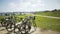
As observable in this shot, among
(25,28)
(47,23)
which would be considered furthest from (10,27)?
(47,23)

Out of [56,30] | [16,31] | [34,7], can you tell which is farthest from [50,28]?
[16,31]

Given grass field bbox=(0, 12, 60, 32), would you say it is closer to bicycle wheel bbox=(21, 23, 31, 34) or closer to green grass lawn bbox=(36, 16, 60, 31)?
green grass lawn bbox=(36, 16, 60, 31)

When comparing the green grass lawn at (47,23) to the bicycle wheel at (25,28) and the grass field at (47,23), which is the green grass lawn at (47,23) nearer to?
the grass field at (47,23)

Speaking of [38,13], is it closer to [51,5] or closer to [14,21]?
[51,5]

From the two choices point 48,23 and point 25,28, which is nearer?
point 25,28

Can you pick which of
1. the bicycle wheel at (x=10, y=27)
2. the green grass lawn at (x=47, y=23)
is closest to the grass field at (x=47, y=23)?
the green grass lawn at (x=47, y=23)

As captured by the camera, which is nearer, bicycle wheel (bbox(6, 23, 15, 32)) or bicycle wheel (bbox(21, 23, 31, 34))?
bicycle wheel (bbox(21, 23, 31, 34))

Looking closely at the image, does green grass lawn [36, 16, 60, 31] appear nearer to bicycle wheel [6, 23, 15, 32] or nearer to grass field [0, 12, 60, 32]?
grass field [0, 12, 60, 32]

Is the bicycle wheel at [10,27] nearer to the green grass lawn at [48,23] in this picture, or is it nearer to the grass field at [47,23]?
the grass field at [47,23]

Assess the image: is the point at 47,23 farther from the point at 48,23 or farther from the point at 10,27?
the point at 10,27

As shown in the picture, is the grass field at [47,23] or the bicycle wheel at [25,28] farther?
the grass field at [47,23]

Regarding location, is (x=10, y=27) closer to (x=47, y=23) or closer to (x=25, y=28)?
(x=25, y=28)

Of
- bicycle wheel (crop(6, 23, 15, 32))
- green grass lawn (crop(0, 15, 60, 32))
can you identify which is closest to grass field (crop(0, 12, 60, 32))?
green grass lawn (crop(0, 15, 60, 32))

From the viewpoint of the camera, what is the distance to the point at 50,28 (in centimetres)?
217
